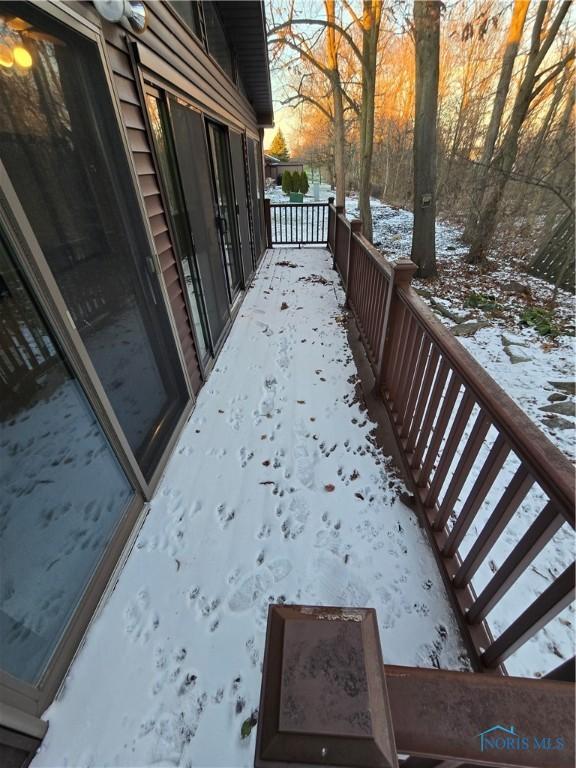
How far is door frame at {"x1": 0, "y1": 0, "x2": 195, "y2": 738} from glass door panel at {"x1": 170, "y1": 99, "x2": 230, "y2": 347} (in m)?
0.92

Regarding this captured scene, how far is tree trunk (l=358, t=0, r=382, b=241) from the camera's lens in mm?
7383

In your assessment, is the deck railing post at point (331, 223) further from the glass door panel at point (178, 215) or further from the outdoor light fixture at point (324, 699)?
the outdoor light fixture at point (324, 699)

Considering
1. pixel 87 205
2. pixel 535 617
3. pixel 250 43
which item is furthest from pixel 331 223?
pixel 535 617

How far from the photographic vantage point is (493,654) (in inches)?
49.9

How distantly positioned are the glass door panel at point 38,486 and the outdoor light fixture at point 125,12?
1360mm

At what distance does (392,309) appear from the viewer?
2.44 metres

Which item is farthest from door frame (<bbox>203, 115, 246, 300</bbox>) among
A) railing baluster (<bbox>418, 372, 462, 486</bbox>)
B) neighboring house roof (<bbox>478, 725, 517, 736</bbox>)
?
neighboring house roof (<bbox>478, 725, 517, 736</bbox>)

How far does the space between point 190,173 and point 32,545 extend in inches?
110

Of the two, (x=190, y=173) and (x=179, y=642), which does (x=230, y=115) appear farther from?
(x=179, y=642)

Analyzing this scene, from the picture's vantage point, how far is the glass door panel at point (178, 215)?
222cm

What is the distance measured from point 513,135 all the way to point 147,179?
313 inches

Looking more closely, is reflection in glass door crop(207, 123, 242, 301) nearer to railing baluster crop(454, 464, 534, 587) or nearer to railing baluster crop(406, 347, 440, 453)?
railing baluster crop(406, 347, 440, 453)

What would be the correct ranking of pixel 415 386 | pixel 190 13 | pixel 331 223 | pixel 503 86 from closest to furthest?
pixel 415 386, pixel 190 13, pixel 331 223, pixel 503 86

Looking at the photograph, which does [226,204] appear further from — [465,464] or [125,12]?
[465,464]
